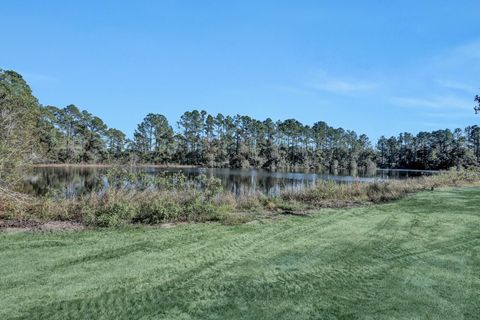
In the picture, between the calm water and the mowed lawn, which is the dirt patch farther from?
the calm water

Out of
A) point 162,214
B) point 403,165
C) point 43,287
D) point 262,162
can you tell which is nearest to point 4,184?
point 162,214

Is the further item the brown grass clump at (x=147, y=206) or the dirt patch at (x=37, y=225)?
the brown grass clump at (x=147, y=206)

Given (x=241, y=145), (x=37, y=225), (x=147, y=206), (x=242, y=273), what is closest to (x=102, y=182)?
(x=147, y=206)

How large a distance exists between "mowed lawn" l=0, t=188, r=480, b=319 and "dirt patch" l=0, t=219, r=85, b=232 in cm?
45

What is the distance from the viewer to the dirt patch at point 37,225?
618 cm

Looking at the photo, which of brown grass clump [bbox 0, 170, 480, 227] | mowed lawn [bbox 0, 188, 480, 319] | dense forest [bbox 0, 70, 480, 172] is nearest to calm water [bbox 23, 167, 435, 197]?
brown grass clump [bbox 0, 170, 480, 227]

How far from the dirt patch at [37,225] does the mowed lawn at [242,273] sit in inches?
17.5

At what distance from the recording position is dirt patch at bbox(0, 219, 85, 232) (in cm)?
618

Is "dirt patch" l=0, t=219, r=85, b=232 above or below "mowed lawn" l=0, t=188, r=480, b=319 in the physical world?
above

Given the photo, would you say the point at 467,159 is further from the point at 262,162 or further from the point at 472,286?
the point at 472,286

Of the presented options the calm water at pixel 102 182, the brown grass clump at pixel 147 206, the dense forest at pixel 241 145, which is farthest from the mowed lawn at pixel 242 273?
the dense forest at pixel 241 145

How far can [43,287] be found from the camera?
138 inches

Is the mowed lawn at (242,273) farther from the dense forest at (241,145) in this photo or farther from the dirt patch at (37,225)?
the dense forest at (241,145)

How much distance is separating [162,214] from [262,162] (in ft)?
211
